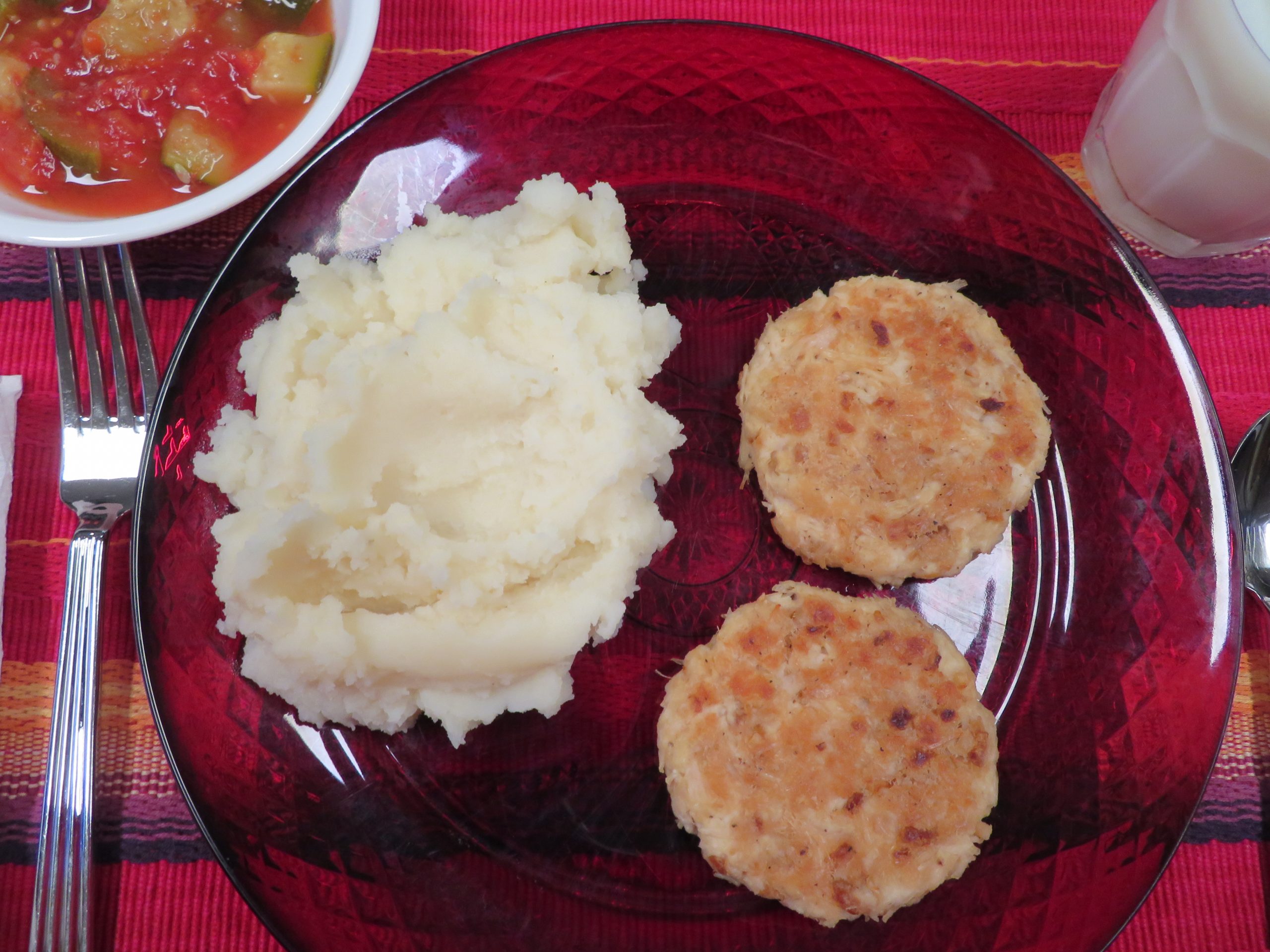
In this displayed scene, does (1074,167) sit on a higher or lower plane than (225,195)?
higher

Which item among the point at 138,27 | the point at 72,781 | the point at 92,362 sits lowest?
the point at 72,781

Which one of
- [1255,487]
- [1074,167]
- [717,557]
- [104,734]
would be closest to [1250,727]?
[1255,487]

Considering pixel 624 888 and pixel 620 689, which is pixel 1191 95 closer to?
pixel 620 689

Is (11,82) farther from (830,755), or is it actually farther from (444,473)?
(830,755)

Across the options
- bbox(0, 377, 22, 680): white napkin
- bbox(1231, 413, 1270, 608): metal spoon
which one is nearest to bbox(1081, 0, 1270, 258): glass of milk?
bbox(1231, 413, 1270, 608): metal spoon

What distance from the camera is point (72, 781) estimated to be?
2365 mm

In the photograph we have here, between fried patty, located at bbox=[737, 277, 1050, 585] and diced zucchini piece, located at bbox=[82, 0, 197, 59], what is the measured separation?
1760 millimetres

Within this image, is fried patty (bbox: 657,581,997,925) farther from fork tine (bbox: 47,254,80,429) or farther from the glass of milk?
fork tine (bbox: 47,254,80,429)

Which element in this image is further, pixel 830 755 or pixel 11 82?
pixel 830 755

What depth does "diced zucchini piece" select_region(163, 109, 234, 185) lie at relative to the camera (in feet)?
7.21

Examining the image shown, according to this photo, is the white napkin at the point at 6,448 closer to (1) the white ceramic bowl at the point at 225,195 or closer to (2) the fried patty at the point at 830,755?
(1) the white ceramic bowl at the point at 225,195

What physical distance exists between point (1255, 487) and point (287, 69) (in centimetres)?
310

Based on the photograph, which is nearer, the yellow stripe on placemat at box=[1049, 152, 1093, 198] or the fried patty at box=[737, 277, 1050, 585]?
the fried patty at box=[737, 277, 1050, 585]

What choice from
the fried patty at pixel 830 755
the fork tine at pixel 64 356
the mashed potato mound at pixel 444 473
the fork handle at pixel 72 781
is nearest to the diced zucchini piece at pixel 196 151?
the mashed potato mound at pixel 444 473
